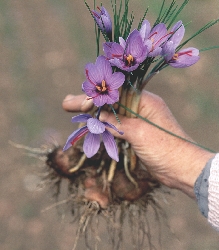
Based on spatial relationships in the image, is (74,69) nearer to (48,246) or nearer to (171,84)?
(171,84)

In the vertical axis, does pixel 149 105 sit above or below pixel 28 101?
above

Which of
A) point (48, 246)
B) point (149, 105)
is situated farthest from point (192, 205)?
point (149, 105)

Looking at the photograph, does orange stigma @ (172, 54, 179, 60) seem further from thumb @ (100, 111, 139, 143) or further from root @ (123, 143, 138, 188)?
root @ (123, 143, 138, 188)

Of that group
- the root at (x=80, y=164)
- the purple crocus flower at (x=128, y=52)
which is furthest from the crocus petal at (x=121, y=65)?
the root at (x=80, y=164)

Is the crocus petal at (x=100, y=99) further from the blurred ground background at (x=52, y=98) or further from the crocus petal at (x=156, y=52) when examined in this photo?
the blurred ground background at (x=52, y=98)

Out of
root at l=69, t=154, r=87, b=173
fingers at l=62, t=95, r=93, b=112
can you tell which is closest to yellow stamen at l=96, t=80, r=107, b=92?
fingers at l=62, t=95, r=93, b=112

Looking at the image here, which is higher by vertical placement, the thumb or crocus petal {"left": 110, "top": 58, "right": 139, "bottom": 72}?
crocus petal {"left": 110, "top": 58, "right": 139, "bottom": 72}
